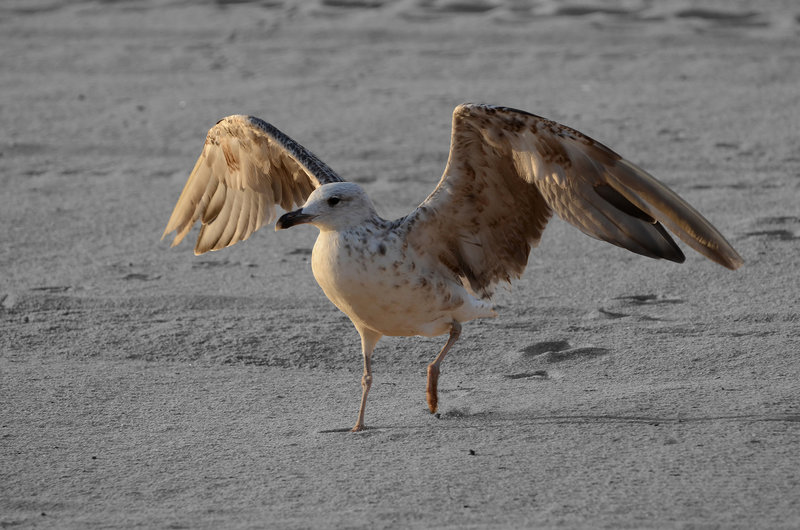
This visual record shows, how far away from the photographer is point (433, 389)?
514 centimetres

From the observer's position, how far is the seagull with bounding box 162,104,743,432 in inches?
194

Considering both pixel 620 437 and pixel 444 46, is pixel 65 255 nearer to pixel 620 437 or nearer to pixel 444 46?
pixel 620 437

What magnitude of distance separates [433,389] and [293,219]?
A: 976 mm

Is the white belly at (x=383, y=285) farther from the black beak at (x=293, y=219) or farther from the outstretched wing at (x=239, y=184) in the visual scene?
the outstretched wing at (x=239, y=184)

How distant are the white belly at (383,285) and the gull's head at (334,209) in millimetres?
67

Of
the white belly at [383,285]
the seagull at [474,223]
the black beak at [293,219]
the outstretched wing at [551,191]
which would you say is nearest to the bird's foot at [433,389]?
the seagull at [474,223]

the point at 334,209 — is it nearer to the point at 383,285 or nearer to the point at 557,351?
the point at 383,285

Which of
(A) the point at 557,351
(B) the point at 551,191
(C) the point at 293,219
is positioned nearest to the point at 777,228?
(A) the point at 557,351

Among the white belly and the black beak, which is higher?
the black beak

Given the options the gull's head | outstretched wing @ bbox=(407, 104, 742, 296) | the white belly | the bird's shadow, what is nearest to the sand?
the bird's shadow

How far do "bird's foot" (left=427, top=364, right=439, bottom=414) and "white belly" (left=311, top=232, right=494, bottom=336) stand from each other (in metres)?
0.25

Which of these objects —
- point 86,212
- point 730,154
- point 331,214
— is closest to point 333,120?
A: point 86,212

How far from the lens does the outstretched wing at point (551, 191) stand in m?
4.89

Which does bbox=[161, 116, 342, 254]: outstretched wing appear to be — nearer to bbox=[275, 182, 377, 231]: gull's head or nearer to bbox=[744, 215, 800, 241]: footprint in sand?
bbox=[275, 182, 377, 231]: gull's head
